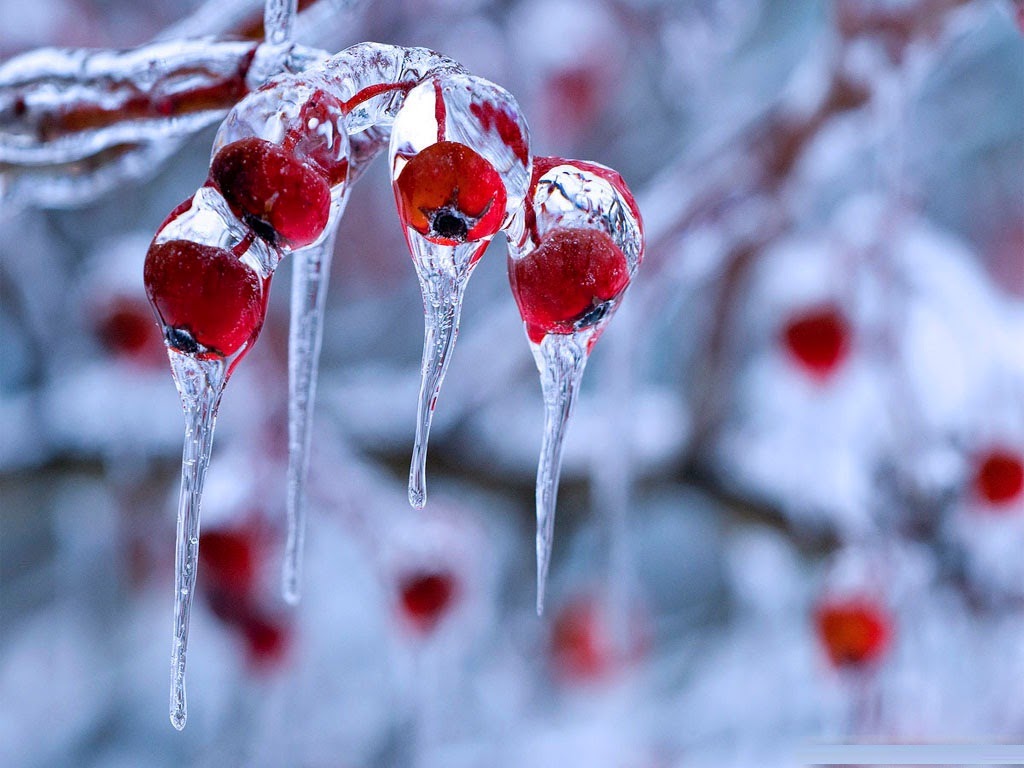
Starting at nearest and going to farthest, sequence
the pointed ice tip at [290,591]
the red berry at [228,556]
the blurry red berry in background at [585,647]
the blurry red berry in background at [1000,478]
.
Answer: the pointed ice tip at [290,591] < the red berry at [228,556] < the blurry red berry in background at [1000,478] < the blurry red berry in background at [585,647]

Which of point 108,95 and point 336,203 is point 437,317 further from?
point 108,95

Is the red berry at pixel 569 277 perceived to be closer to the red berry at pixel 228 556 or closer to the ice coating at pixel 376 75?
the ice coating at pixel 376 75

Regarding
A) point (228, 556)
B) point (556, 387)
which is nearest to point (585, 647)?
point (228, 556)

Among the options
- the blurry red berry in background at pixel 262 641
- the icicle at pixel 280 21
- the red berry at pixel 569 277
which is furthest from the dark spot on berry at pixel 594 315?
the blurry red berry in background at pixel 262 641

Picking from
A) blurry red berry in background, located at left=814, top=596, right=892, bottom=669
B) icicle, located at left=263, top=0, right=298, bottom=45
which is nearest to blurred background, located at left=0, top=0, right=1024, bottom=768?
blurry red berry in background, located at left=814, top=596, right=892, bottom=669

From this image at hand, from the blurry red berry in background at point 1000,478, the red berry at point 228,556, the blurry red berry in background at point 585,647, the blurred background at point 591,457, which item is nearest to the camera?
the red berry at point 228,556

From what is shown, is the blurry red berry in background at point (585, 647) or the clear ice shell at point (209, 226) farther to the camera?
the blurry red berry in background at point (585, 647)

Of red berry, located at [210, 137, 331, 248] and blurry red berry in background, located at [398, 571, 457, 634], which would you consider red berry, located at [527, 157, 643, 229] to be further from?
blurry red berry in background, located at [398, 571, 457, 634]
